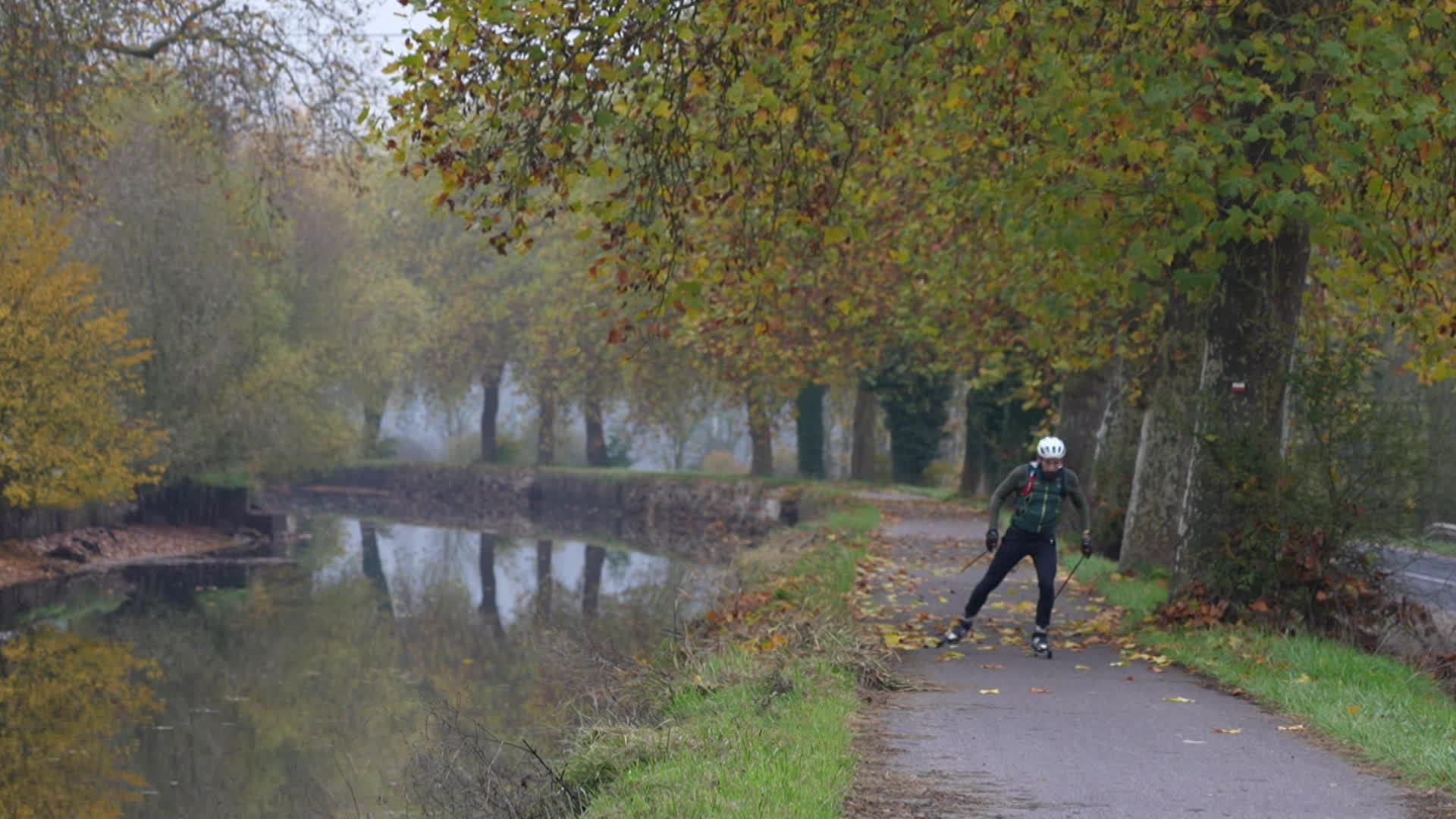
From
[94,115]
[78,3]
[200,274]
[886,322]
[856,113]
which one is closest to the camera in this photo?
[856,113]

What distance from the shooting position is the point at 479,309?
221 ft

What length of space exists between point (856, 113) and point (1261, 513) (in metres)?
5.16

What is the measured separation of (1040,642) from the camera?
1502 cm

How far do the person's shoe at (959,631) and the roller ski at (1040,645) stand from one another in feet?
2.10

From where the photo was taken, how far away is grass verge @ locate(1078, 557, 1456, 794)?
392 inches

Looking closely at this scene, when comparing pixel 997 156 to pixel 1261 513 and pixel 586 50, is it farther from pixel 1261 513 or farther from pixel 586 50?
pixel 586 50

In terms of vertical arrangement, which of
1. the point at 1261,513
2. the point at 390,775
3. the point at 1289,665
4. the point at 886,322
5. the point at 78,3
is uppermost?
the point at 78,3

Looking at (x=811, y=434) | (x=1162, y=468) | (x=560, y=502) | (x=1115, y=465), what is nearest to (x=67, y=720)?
(x=1162, y=468)

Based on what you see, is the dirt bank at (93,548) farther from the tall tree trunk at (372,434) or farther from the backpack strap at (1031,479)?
the tall tree trunk at (372,434)

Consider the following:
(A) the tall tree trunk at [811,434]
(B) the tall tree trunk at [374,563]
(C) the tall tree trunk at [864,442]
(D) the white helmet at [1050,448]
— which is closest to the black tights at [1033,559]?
(D) the white helmet at [1050,448]

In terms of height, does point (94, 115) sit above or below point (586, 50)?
above

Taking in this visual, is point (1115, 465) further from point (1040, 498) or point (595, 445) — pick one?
point (595, 445)

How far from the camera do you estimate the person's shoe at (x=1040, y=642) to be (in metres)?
15.0

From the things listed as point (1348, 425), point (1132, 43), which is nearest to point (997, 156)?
point (1132, 43)
